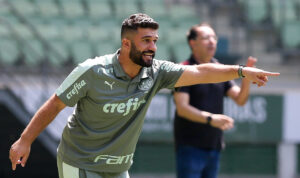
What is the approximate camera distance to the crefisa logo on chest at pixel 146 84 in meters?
4.81

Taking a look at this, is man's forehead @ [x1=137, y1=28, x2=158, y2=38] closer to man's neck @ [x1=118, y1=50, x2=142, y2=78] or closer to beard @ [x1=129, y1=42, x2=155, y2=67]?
beard @ [x1=129, y1=42, x2=155, y2=67]

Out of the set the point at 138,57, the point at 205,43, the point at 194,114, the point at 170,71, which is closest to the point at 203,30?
the point at 205,43

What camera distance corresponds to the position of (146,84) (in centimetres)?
483

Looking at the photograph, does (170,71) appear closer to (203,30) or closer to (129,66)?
(129,66)

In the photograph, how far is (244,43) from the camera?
44.3 ft

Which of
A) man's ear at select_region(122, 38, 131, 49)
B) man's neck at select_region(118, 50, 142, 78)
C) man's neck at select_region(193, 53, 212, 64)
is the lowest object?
man's neck at select_region(193, 53, 212, 64)

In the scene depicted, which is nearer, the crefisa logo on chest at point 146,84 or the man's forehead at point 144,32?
the man's forehead at point 144,32

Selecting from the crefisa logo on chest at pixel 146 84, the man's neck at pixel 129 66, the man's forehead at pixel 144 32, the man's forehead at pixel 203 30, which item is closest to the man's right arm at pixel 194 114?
the man's forehead at pixel 203 30

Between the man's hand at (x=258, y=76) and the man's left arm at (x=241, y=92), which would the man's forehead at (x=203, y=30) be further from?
the man's hand at (x=258, y=76)

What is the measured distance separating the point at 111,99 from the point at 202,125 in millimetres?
1990

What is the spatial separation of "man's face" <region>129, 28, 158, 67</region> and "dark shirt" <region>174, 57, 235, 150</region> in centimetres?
182

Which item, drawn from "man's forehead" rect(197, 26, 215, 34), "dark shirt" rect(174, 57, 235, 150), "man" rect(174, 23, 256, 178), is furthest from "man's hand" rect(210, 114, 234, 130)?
"man's forehead" rect(197, 26, 215, 34)

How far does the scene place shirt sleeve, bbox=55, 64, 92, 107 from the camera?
184 inches

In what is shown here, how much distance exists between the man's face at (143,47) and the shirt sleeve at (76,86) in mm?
372
